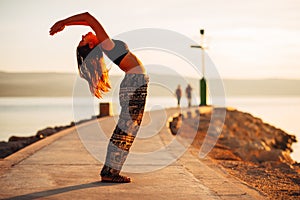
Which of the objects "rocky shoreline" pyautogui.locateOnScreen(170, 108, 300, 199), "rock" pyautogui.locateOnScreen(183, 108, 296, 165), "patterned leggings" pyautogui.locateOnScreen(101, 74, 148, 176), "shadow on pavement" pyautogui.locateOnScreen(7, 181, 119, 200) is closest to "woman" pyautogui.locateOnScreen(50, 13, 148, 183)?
"patterned leggings" pyautogui.locateOnScreen(101, 74, 148, 176)

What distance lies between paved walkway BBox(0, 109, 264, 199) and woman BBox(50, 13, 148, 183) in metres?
0.43

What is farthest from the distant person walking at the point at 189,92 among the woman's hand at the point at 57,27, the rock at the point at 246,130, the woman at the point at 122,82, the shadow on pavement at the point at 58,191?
the woman's hand at the point at 57,27

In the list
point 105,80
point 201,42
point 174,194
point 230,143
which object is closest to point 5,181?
point 105,80

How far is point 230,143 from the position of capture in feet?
64.5

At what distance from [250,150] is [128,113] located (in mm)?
11912

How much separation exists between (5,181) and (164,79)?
17.0ft

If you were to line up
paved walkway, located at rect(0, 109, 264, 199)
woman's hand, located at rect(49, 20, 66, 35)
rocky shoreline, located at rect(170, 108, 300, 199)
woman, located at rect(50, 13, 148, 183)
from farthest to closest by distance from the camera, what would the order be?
rocky shoreline, located at rect(170, 108, 300, 199), woman, located at rect(50, 13, 148, 183), woman's hand, located at rect(49, 20, 66, 35), paved walkway, located at rect(0, 109, 264, 199)

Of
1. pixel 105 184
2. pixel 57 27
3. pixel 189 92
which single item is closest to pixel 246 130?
pixel 189 92

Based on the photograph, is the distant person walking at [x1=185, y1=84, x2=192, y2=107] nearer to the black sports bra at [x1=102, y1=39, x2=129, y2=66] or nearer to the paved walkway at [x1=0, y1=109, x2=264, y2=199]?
the paved walkway at [x1=0, y1=109, x2=264, y2=199]

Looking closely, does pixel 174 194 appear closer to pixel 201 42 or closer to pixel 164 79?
pixel 164 79

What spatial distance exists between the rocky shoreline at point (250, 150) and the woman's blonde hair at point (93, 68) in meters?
2.66

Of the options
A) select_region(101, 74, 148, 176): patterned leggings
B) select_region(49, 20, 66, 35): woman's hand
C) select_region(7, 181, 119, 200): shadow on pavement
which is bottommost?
select_region(7, 181, 119, 200): shadow on pavement

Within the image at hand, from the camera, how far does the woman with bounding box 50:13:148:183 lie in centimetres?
600

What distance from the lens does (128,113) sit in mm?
6211
